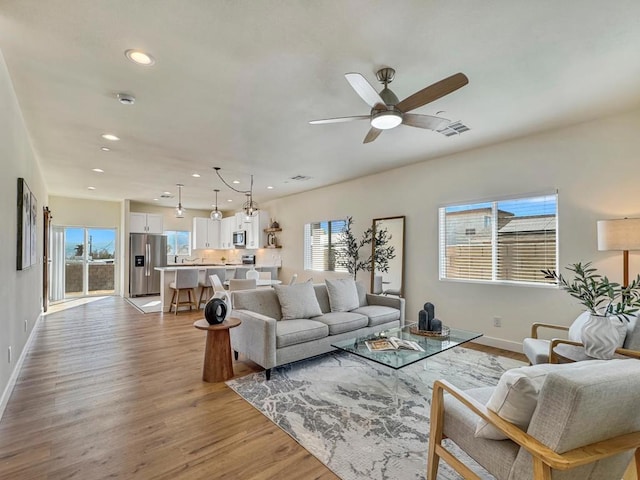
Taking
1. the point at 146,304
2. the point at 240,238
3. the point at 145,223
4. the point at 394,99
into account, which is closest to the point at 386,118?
the point at 394,99

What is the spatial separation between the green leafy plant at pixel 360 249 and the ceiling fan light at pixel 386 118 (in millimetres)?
3278

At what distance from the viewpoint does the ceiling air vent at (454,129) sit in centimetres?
366

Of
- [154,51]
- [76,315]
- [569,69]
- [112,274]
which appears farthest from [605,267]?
[112,274]

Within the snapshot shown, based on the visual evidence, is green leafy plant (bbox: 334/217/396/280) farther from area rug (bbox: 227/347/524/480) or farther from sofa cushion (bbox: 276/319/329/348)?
sofa cushion (bbox: 276/319/329/348)

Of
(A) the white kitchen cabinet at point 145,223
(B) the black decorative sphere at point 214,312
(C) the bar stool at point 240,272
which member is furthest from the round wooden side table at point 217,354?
(A) the white kitchen cabinet at point 145,223

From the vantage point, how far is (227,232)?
10.3 metres

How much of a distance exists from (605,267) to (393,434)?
10.1ft

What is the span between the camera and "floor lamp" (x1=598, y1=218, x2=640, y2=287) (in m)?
2.96

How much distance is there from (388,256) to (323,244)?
6.52 feet

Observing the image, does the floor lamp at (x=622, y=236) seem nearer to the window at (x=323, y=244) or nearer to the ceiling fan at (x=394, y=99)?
the ceiling fan at (x=394, y=99)

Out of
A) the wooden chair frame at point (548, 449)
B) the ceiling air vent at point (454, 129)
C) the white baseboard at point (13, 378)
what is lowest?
the white baseboard at point (13, 378)

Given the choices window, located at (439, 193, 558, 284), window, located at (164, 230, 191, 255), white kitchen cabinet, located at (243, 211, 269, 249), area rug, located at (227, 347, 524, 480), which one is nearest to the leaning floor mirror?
window, located at (439, 193, 558, 284)

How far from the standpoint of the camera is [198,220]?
398 inches

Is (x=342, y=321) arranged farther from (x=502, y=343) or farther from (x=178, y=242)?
(x=178, y=242)
